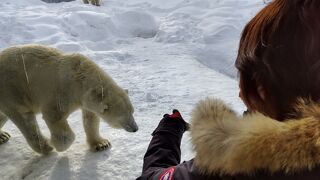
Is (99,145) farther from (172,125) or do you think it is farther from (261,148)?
(261,148)

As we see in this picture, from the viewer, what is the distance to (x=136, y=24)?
29.2 feet

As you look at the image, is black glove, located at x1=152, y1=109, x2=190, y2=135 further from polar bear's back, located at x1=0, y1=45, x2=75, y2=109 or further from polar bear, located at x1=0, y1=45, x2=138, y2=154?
polar bear's back, located at x1=0, y1=45, x2=75, y2=109

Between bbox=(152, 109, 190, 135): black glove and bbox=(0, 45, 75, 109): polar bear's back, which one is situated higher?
bbox=(152, 109, 190, 135): black glove

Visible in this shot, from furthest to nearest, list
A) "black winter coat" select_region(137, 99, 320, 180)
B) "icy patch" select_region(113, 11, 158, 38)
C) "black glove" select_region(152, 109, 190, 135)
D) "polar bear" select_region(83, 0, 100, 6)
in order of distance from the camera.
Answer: "polar bear" select_region(83, 0, 100, 6), "icy patch" select_region(113, 11, 158, 38), "black glove" select_region(152, 109, 190, 135), "black winter coat" select_region(137, 99, 320, 180)

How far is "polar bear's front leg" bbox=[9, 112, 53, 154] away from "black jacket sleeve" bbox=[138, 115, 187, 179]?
213 cm

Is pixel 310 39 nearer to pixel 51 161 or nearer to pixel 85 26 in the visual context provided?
pixel 51 161

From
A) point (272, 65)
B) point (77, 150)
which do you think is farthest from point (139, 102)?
point (272, 65)

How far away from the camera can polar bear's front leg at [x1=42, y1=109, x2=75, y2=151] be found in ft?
14.0

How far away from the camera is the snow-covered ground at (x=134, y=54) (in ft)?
14.3

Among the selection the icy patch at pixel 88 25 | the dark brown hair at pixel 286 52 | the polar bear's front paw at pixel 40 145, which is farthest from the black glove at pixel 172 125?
the icy patch at pixel 88 25

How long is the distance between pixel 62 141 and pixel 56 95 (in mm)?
417

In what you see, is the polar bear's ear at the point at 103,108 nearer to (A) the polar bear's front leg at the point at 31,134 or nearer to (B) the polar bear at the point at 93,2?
(A) the polar bear's front leg at the point at 31,134

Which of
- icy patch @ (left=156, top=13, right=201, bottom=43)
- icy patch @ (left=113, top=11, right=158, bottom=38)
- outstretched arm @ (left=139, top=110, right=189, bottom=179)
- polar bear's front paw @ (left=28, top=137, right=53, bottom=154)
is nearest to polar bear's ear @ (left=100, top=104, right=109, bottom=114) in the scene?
polar bear's front paw @ (left=28, top=137, right=53, bottom=154)

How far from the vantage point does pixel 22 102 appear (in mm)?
4422
